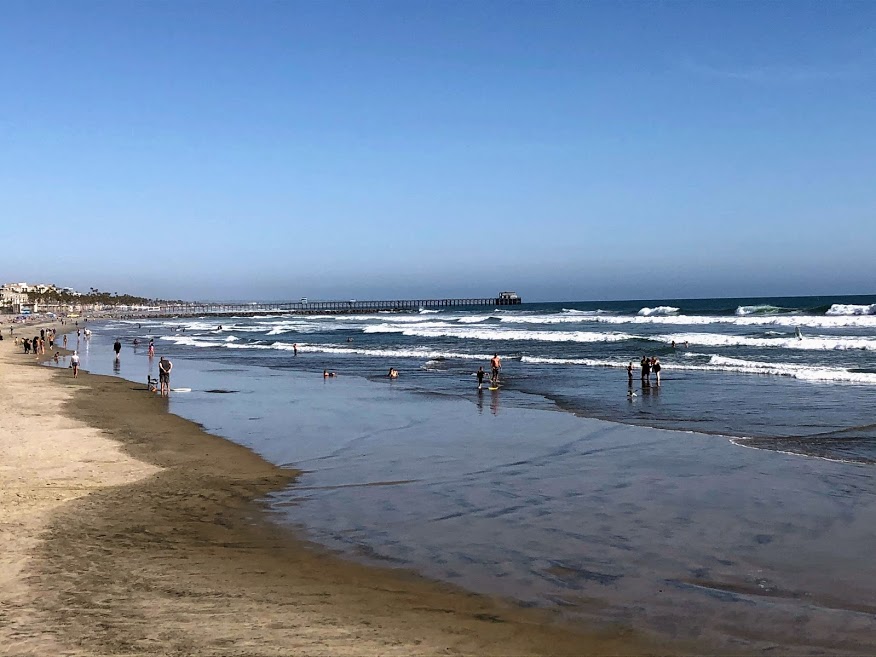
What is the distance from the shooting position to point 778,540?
8.52 metres

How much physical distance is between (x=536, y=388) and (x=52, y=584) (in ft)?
65.8

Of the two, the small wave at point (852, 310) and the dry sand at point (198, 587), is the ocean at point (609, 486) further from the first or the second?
the small wave at point (852, 310)

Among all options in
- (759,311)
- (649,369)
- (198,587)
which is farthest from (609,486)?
(759,311)

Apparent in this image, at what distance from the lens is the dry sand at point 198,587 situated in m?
5.65

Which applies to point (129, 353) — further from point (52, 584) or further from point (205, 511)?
point (52, 584)

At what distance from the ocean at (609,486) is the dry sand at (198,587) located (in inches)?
22.2

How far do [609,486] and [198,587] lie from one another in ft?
20.9

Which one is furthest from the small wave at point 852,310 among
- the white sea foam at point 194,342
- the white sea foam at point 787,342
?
the white sea foam at point 194,342

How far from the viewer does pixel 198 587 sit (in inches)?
268

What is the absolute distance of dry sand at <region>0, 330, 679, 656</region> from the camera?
18.5 ft

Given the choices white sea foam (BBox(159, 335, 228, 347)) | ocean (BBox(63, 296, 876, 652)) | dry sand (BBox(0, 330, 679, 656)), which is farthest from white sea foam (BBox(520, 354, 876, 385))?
white sea foam (BBox(159, 335, 228, 347))

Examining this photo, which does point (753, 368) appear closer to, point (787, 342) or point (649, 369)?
point (649, 369)

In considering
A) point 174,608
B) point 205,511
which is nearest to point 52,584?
point 174,608

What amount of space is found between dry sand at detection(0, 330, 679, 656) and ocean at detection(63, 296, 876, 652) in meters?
0.56
